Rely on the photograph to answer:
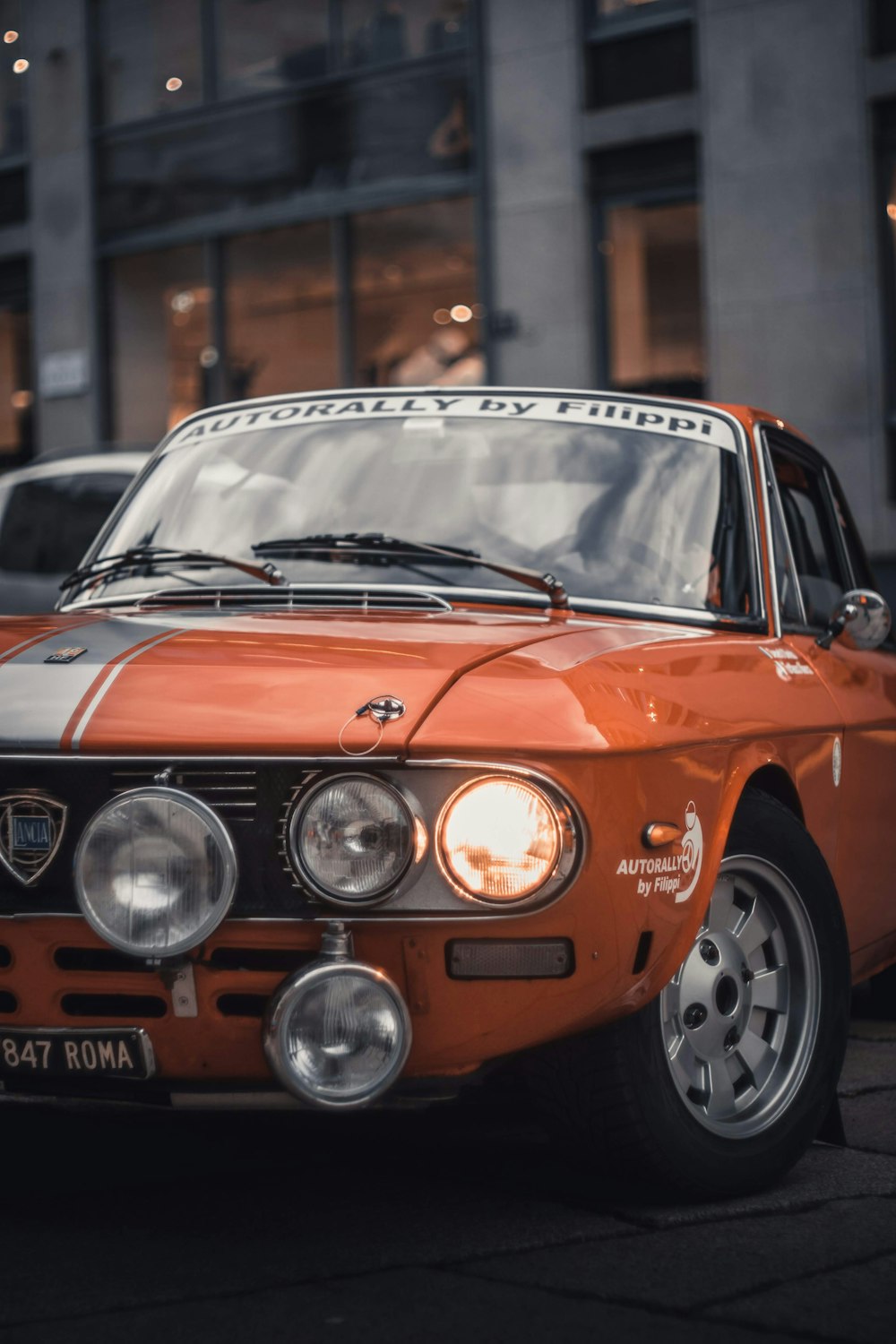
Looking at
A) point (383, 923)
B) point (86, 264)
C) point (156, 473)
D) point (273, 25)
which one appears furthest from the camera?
point (86, 264)

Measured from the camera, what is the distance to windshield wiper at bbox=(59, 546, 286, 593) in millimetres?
4332

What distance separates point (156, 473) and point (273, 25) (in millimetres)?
14578

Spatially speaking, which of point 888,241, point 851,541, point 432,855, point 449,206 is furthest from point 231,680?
point 449,206

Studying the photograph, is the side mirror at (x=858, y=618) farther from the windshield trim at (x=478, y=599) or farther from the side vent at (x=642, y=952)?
the side vent at (x=642, y=952)

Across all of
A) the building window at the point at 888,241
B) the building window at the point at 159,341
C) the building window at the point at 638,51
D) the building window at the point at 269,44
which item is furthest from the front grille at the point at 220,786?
the building window at the point at 159,341

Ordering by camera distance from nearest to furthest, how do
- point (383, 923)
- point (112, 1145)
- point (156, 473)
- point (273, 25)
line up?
1. point (383, 923)
2. point (112, 1145)
3. point (156, 473)
4. point (273, 25)

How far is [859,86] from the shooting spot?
49.0 feet

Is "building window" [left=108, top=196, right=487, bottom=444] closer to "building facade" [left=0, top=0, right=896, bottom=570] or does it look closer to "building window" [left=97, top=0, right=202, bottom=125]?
"building facade" [left=0, top=0, right=896, bottom=570]

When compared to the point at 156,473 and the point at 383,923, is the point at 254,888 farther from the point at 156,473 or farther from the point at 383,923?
the point at 156,473

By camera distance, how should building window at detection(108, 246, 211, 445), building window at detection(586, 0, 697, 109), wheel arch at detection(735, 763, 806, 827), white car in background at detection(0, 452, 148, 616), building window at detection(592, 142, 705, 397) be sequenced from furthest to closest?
building window at detection(108, 246, 211, 445) → building window at detection(592, 142, 705, 397) → building window at detection(586, 0, 697, 109) → white car in background at detection(0, 452, 148, 616) → wheel arch at detection(735, 763, 806, 827)

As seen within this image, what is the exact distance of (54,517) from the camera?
10906 mm

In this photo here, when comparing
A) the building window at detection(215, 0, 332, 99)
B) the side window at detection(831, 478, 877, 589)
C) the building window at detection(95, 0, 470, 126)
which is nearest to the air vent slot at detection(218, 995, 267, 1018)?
the side window at detection(831, 478, 877, 589)

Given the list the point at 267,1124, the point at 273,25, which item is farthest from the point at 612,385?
the point at 267,1124

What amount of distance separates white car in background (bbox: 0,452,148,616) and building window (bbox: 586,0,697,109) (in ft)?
23.7
